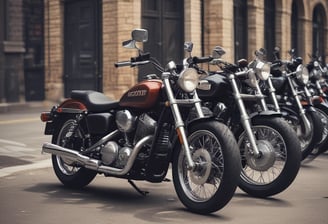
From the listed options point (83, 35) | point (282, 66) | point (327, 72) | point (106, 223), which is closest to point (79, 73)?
point (83, 35)

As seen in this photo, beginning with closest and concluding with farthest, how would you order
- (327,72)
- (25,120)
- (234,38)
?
1. (327,72)
2. (25,120)
3. (234,38)

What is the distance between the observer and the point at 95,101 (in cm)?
643

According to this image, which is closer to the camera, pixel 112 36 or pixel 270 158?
pixel 270 158

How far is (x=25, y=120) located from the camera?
1455 cm

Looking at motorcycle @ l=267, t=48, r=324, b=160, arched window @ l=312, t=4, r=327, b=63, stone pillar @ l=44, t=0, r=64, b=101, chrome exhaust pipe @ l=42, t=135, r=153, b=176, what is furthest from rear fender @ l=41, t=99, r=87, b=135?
arched window @ l=312, t=4, r=327, b=63

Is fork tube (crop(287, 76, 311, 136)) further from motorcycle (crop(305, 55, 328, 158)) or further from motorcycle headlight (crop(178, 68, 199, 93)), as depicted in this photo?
motorcycle headlight (crop(178, 68, 199, 93))

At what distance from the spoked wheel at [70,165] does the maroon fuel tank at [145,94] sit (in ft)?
3.19

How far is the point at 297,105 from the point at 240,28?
14.1m

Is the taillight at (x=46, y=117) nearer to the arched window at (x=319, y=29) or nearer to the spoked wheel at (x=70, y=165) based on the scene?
the spoked wheel at (x=70, y=165)

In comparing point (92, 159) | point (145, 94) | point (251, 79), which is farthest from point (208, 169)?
point (92, 159)

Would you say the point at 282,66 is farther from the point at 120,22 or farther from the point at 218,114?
the point at 120,22

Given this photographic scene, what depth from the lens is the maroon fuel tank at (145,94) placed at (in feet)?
18.6

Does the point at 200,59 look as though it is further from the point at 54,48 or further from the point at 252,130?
the point at 54,48

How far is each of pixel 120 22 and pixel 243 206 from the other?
12140 mm
